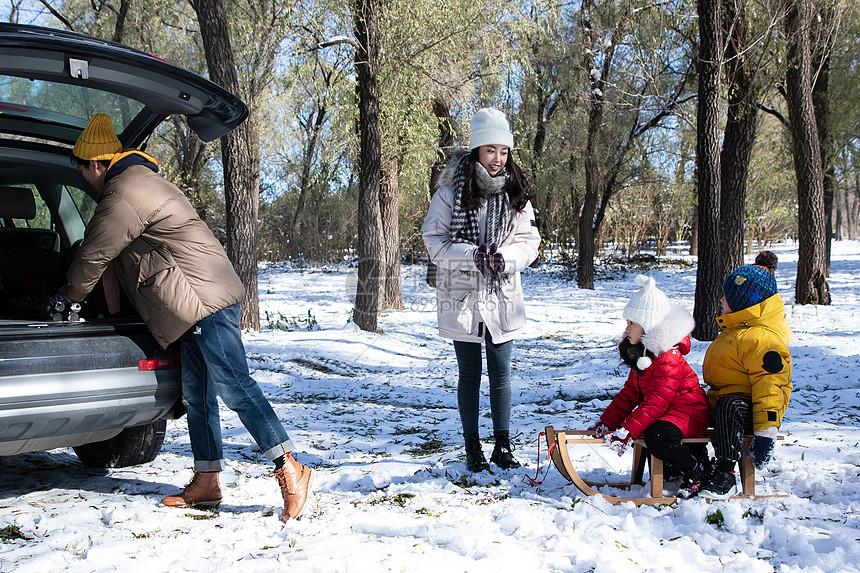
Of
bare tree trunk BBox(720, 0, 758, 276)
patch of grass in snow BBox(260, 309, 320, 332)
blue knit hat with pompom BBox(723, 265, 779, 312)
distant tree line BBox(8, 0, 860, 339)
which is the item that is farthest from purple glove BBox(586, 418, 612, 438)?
patch of grass in snow BBox(260, 309, 320, 332)

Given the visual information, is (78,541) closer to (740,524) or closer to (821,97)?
(740,524)

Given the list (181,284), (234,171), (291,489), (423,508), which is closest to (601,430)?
(423,508)

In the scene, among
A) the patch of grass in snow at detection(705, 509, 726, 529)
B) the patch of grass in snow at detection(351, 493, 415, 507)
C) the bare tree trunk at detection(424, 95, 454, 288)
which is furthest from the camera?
the bare tree trunk at detection(424, 95, 454, 288)

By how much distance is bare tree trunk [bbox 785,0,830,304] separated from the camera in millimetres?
10438

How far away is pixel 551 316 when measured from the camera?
12141 millimetres

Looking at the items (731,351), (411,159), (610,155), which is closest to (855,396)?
(731,351)

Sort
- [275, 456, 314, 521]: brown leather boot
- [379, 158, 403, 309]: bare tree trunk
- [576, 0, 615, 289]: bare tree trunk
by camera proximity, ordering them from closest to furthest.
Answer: [275, 456, 314, 521]: brown leather boot < [379, 158, 403, 309]: bare tree trunk < [576, 0, 615, 289]: bare tree trunk

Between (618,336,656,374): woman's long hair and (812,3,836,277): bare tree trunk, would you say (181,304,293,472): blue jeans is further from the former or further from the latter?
(812,3,836,277): bare tree trunk

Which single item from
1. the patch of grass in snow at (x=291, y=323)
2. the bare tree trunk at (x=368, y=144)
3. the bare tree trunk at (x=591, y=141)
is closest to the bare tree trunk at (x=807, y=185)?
the bare tree trunk at (x=591, y=141)

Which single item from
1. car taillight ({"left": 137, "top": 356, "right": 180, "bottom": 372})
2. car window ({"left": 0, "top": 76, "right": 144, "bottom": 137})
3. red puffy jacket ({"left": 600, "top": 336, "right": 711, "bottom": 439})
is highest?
car window ({"left": 0, "top": 76, "right": 144, "bottom": 137})

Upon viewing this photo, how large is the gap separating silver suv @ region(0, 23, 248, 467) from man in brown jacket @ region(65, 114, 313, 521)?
18 cm

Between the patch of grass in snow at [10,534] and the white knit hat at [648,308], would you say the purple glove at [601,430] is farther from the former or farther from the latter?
the patch of grass in snow at [10,534]

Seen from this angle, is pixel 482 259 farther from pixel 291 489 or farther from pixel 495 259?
pixel 291 489

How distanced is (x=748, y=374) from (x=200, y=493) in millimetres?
2848
